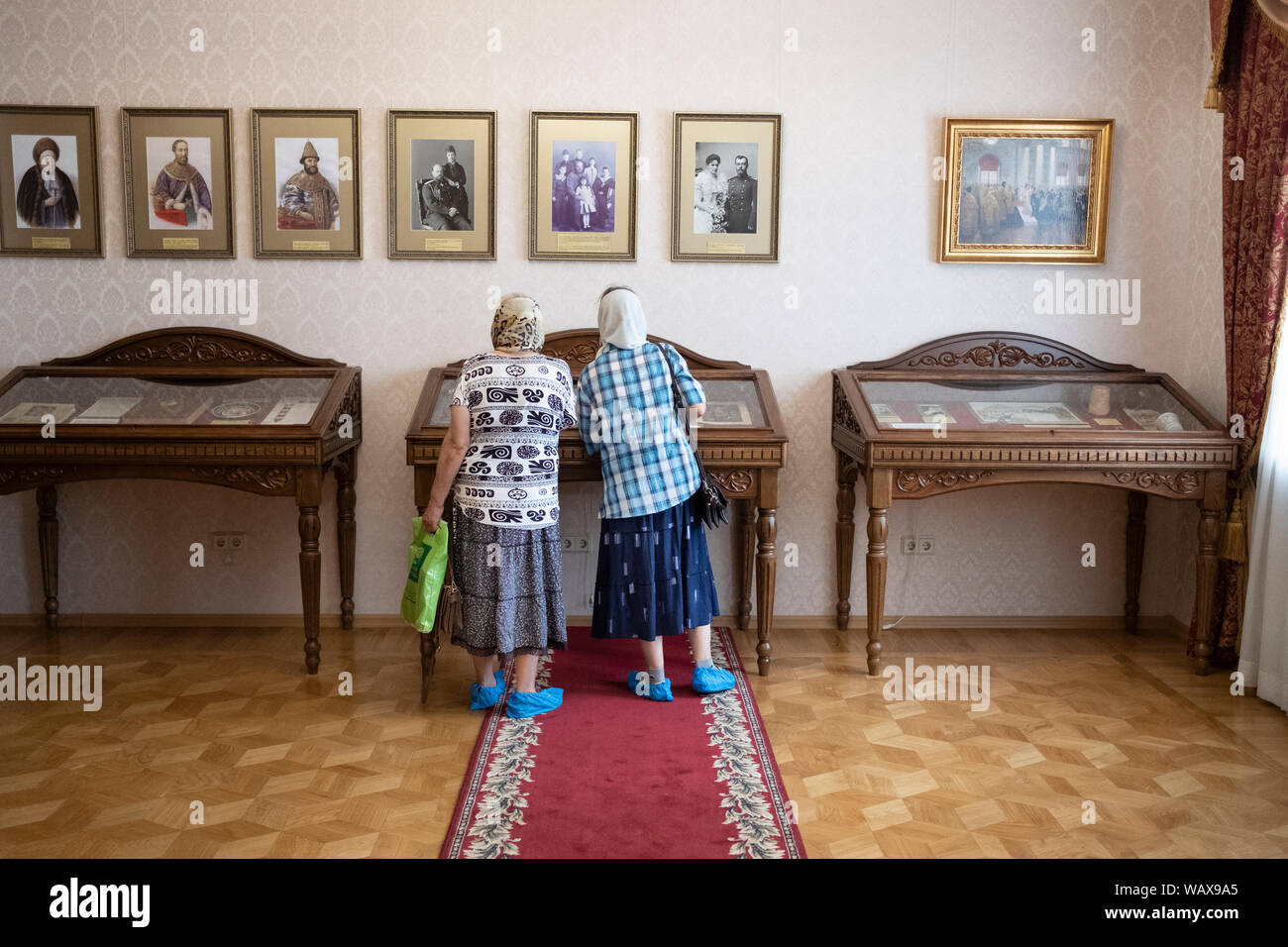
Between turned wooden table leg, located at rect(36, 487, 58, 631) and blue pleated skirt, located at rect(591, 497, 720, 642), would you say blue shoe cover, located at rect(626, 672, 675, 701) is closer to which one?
blue pleated skirt, located at rect(591, 497, 720, 642)

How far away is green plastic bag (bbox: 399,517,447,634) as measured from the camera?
4.80m

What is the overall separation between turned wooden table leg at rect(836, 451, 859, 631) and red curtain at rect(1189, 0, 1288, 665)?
68.3 inches

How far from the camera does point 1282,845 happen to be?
12.4ft

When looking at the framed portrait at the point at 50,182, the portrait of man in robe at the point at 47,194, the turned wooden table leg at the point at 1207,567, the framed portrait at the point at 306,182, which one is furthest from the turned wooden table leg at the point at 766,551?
the portrait of man in robe at the point at 47,194

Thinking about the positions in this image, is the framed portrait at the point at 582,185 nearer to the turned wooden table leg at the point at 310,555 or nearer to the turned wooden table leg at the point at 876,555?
the turned wooden table leg at the point at 310,555

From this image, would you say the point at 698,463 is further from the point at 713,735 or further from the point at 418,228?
the point at 418,228

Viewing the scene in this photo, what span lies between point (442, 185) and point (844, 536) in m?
2.87

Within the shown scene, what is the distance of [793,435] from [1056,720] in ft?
6.85

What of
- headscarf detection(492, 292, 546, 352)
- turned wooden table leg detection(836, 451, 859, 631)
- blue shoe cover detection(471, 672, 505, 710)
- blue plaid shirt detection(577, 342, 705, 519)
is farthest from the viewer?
turned wooden table leg detection(836, 451, 859, 631)

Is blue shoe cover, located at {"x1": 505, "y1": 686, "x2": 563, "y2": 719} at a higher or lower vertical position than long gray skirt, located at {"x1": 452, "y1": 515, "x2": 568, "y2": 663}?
lower

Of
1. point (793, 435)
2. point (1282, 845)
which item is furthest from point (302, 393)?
point (1282, 845)

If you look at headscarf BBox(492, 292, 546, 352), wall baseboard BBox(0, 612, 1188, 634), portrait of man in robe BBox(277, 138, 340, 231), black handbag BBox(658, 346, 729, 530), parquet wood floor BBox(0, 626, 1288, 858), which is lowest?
parquet wood floor BBox(0, 626, 1288, 858)

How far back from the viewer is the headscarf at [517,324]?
463 centimetres

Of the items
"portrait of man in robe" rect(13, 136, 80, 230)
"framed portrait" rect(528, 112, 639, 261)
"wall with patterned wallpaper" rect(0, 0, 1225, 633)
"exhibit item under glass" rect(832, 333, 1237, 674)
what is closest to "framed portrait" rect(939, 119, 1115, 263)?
"wall with patterned wallpaper" rect(0, 0, 1225, 633)
